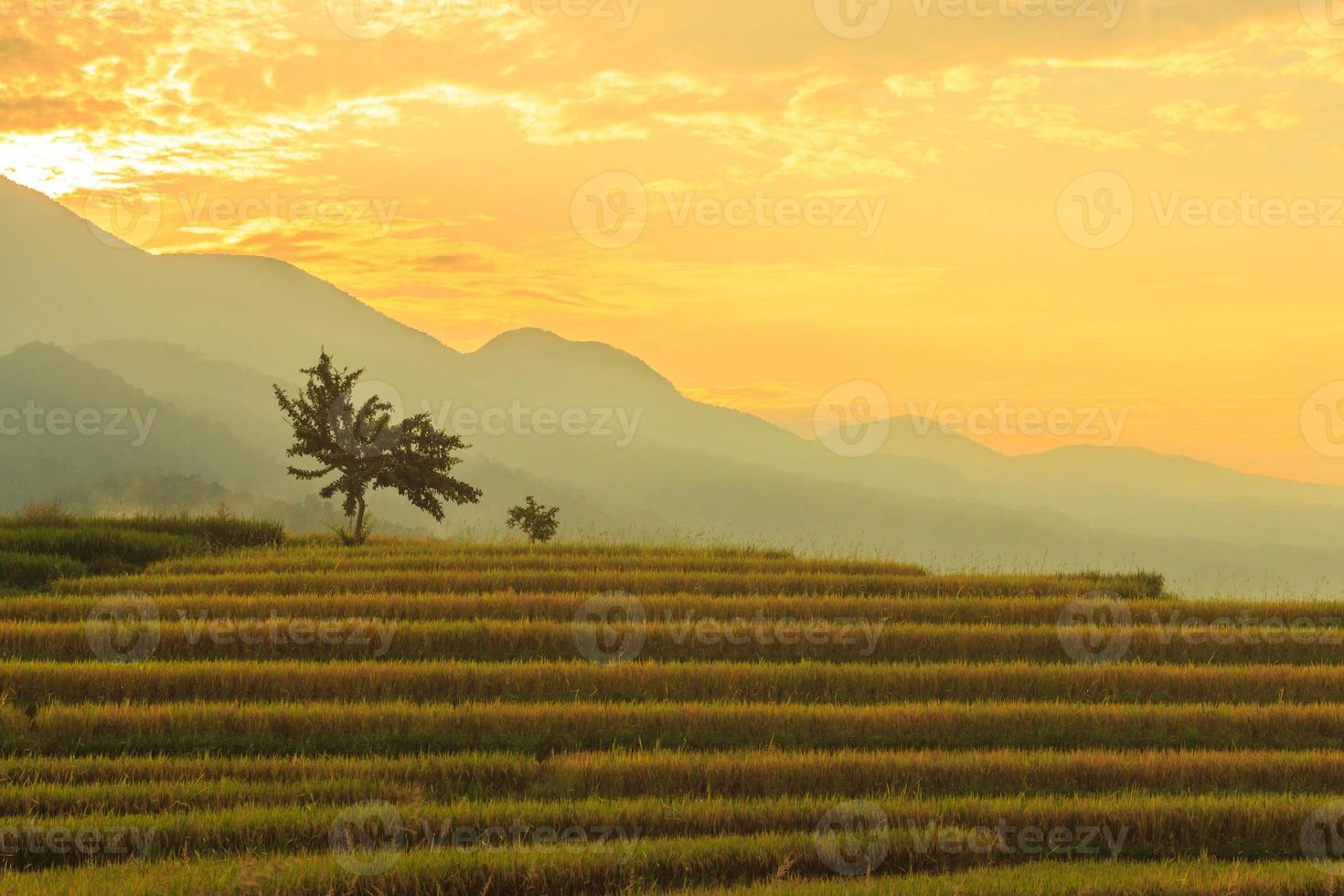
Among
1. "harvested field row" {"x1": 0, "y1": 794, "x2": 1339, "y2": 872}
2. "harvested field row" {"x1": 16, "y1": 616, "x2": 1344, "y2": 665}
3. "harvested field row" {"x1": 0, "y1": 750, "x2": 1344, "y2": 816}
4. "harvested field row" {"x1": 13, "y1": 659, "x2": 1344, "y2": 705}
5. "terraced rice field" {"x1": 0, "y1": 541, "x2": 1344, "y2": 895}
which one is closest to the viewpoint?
"terraced rice field" {"x1": 0, "y1": 541, "x2": 1344, "y2": 895}

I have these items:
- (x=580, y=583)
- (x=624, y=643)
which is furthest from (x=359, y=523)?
(x=624, y=643)

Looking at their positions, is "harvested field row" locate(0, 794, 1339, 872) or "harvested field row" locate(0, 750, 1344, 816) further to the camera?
"harvested field row" locate(0, 750, 1344, 816)

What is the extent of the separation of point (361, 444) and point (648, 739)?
51.9 ft

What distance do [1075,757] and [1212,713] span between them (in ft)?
11.2

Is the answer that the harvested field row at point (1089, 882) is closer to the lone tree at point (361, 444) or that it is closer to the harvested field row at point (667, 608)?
the harvested field row at point (667, 608)

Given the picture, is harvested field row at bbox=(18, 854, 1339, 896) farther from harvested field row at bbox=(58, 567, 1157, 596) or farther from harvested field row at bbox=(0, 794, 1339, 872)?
harvested field row at bbox=(58, 567, 1157, 596)

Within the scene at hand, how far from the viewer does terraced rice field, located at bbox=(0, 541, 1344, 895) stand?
9438 millimetres

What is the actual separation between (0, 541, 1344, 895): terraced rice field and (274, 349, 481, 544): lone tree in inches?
202

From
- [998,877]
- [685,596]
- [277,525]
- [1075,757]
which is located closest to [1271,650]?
[1075,757]

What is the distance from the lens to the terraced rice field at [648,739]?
372 inches

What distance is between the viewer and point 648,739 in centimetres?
1319

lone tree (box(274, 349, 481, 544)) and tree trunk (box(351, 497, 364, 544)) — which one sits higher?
lone tree (box(274, 349, 481, 544))

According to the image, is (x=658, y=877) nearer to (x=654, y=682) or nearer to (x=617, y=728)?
(x=617, y=728)

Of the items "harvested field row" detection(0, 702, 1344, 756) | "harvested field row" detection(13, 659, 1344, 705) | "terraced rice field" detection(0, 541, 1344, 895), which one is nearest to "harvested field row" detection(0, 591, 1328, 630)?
"terraced rice field" detection(0, 541, 1344, 895)
